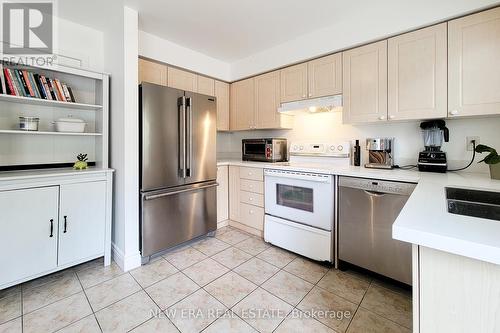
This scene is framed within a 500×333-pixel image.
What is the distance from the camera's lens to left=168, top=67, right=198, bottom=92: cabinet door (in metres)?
2.85

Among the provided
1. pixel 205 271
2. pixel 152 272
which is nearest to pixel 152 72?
pixel 152 272

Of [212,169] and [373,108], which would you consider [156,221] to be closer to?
[212,169]

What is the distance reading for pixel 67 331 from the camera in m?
1.40

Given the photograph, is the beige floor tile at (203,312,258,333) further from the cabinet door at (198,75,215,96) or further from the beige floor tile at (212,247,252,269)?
the cabinet door at (198,75,215,96)

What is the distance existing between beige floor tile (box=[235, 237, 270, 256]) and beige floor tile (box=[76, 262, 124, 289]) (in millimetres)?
1217

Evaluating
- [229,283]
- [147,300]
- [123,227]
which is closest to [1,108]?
[123,227]

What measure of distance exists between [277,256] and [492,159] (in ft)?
6.23

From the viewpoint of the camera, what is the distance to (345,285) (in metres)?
1.89

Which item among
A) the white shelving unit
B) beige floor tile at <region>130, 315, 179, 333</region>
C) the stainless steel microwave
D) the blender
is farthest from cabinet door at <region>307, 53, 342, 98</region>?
beige floor tile at <region>130, 315, 179, 333</region>

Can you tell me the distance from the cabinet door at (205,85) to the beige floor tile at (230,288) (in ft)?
7.94

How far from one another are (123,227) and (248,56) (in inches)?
106

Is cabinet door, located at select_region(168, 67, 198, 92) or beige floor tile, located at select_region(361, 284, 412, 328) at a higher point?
cabinet door, located at select_region(168, 67, 198, 92)

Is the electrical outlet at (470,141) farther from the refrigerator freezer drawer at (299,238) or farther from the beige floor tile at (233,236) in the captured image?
the beige floor tile at (233,236)

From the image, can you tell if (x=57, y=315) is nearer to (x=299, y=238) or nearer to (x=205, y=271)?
(x=205, y=271)
